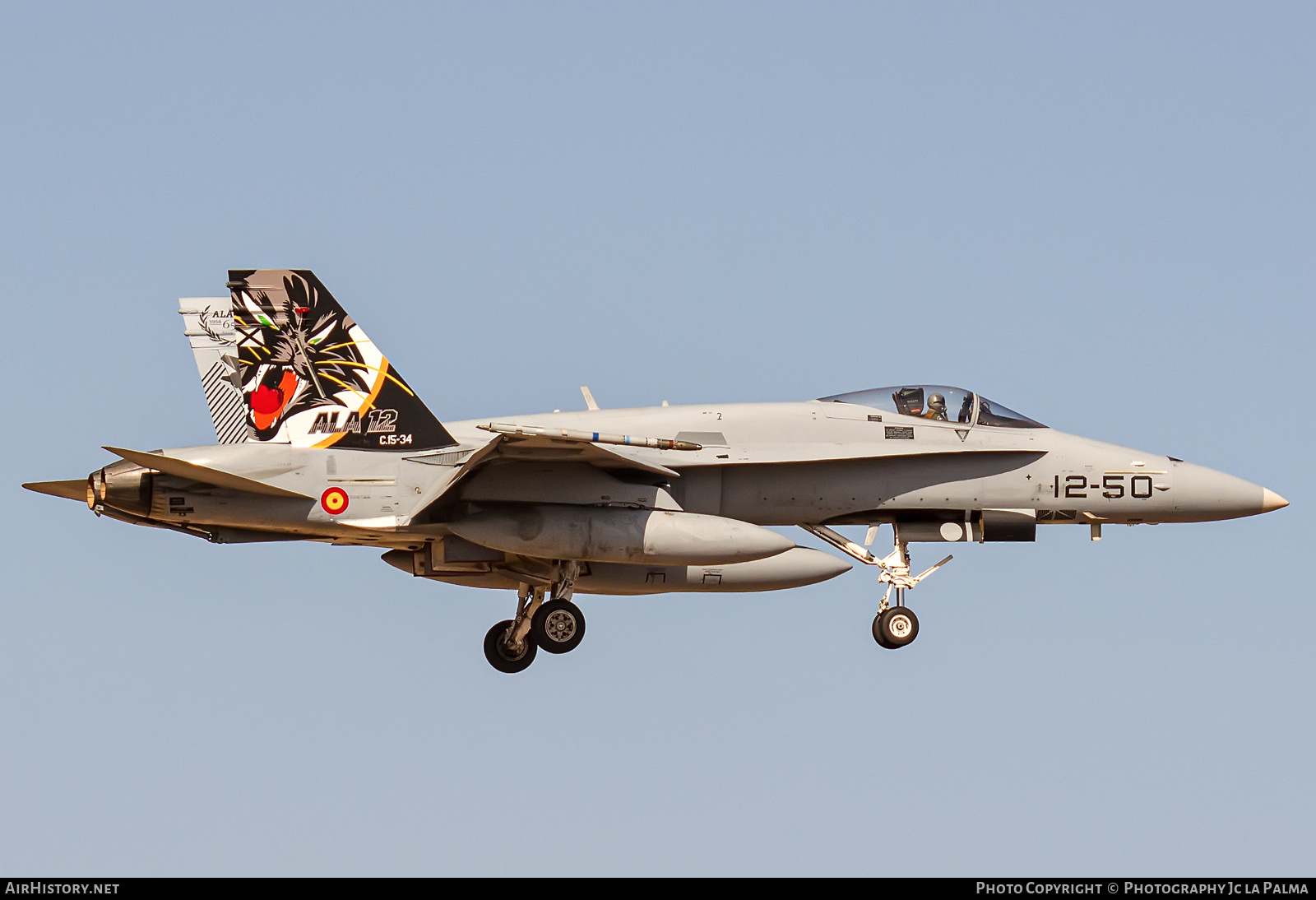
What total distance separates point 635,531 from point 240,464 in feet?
13.9

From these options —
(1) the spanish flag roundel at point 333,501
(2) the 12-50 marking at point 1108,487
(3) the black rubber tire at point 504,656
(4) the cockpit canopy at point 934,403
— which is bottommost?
(3) the black rubber tire at point 504,656

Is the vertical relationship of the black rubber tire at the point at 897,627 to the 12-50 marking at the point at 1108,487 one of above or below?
below

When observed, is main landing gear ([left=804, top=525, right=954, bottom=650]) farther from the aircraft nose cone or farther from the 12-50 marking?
the aircraft nose cone

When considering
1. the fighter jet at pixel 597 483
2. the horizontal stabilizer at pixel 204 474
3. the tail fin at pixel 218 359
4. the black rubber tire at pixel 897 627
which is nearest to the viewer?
the horizontal stabilizer at pixel 204 474

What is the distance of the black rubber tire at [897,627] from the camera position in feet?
78.0

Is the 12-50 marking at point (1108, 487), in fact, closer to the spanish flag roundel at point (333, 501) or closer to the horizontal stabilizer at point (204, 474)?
the spanish flag roundel at point (333, 501)

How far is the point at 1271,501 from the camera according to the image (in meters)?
24.3

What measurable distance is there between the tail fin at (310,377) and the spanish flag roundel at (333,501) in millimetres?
550

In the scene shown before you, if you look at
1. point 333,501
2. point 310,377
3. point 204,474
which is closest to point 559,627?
point 333,501

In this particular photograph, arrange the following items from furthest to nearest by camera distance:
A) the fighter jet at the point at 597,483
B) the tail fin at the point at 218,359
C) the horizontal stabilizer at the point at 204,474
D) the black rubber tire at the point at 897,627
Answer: the tail fin at the point at 218,359, the black rubber tire at the point at 897,627, the fighter jet at the point at 597,483, the horizontal stabilizer at the point at 204,474

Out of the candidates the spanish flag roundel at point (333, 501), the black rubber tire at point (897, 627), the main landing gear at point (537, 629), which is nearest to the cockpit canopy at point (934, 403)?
the black rubber tire at point (897, 627)

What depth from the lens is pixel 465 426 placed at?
77.4 feet

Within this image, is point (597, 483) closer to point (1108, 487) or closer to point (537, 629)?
point (537, 629)
